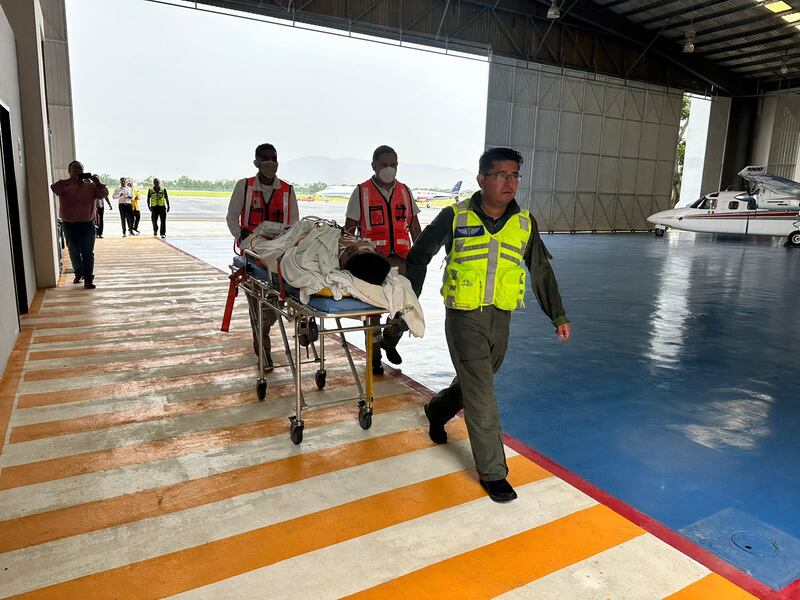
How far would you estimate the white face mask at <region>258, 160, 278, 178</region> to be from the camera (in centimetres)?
449

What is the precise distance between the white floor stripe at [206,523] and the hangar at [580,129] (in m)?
0.04

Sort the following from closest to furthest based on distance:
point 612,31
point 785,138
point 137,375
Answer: point 137,375 → point 612,31 → point 785,138

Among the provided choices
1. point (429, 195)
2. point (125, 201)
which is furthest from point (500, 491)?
point (429, 195)

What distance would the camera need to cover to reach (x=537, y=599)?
6.94ft

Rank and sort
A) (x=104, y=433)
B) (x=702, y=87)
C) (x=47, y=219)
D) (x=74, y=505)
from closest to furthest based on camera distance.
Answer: (x=74, y=505), (x=104, y=433), (x=47, y=219), (x=702, y=87)

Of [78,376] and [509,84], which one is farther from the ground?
[509,84]

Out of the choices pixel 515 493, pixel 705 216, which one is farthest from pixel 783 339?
pixel 705 216

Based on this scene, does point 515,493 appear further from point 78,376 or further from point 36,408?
point 78,376

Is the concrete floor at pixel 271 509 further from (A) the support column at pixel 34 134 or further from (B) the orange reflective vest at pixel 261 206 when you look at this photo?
(A) the support column at pixel 34 134

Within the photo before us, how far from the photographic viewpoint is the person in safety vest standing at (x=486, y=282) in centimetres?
288

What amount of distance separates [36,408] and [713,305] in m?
8.82

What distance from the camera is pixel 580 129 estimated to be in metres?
24.0

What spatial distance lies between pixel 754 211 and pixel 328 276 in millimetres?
21757

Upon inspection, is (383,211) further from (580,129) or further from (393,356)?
(580,129)
